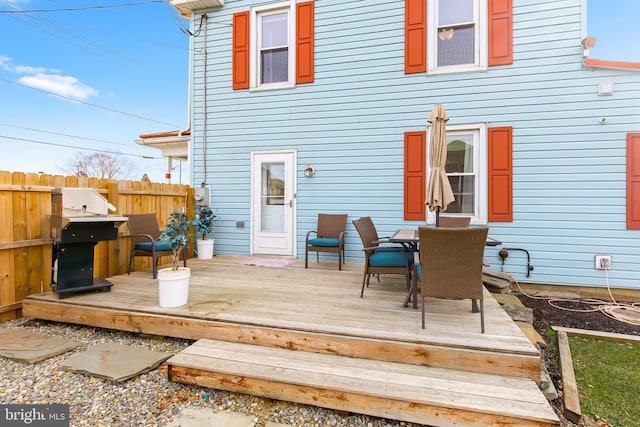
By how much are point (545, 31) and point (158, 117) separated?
27.8 meters

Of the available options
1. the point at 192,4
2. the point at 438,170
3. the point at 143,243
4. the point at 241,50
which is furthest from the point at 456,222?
the point at 192,4

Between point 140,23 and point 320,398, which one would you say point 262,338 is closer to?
point 320,398

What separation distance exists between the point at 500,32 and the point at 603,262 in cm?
371

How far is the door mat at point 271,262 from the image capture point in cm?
521

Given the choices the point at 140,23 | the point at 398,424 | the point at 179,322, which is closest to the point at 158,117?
the point at 140,23

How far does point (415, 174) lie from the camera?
17.0ft

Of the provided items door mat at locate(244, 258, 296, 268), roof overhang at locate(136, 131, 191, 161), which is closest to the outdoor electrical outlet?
door mat at locate(244, 258, 296, 268)

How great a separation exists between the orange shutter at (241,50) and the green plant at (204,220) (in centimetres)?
249

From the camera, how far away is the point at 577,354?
113 inches

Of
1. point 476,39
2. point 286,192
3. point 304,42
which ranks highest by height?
point 304,42

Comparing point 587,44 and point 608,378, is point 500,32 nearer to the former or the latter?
point 587,44

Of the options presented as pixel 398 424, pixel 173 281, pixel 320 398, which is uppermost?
pixel 173 281

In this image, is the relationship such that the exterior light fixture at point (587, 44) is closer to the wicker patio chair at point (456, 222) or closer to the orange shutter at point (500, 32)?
the orange shutter at point (500, 32)

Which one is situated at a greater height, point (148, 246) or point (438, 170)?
point (438, 170)
